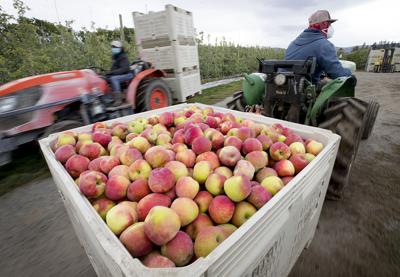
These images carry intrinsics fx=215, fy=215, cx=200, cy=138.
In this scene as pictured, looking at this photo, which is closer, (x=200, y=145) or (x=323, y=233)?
(x=200, y=145)

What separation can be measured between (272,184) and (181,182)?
0.43 meters

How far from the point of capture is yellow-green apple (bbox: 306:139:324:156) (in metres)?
1.32

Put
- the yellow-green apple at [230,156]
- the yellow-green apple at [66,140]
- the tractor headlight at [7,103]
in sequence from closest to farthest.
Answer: the yellow-green apple at [230,156] < the yellow-green apple at [66,140] < the tractor headlight at [7,103]

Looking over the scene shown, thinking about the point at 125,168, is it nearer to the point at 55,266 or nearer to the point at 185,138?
the point at 185,138

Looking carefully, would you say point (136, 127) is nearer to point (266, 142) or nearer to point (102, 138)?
point (102, 138)

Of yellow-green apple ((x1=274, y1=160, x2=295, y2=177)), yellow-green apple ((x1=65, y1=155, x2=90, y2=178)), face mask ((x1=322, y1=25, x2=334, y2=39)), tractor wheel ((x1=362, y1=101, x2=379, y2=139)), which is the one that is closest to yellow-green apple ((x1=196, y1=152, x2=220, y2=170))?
yellow-green apple ((x1=274, y1=160, x2=295, y2=177))

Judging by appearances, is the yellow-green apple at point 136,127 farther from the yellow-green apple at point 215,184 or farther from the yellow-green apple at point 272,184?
the yellow-green apple at point 272,184

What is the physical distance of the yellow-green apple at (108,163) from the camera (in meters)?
1.22

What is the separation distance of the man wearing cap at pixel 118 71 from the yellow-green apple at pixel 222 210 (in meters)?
3.81

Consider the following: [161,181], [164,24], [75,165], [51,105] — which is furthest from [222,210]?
[164,24]

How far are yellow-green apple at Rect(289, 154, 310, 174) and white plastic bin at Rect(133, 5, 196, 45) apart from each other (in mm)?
5946

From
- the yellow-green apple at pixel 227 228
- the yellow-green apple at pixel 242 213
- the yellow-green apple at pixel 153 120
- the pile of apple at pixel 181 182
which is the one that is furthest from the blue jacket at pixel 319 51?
the yellow-green apple at pixel 227 228

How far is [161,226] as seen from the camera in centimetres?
79

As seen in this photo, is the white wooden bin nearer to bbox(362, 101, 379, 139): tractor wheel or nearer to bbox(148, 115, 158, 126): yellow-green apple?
bbox(148, 115, 158, 126): yellow-green apple
